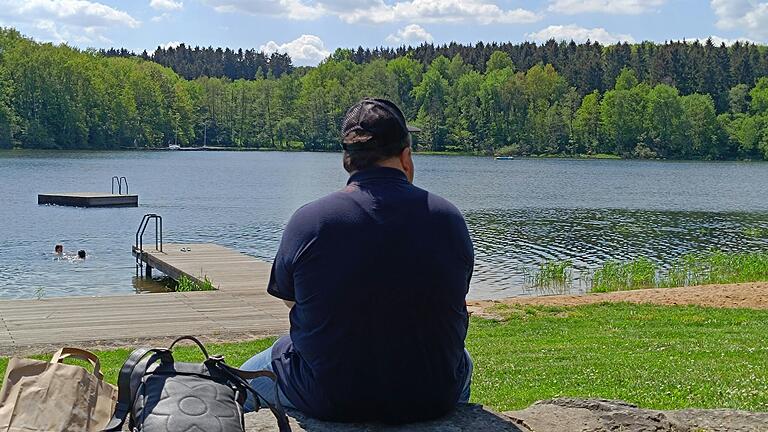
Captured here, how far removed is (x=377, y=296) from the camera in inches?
125

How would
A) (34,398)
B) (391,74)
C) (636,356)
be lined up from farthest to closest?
1. (391,74)
2. (636,356)
3. (34,398)

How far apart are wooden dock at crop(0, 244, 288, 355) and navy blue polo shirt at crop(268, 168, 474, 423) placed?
314 inches

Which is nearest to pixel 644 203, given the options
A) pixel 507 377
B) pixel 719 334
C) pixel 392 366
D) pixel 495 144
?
pixel 719 334

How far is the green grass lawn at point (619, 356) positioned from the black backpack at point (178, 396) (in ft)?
12.0

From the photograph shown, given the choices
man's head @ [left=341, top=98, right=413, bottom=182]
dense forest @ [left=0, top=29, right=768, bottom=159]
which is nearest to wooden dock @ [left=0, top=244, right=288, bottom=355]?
man's head @ [left=341, top=98, right=413, bottom=182]

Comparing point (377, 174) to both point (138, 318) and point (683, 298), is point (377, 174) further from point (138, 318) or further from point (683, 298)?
point (683, 298)

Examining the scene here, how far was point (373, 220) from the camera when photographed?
126 inches

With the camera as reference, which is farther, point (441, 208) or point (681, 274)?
point (681, 274)

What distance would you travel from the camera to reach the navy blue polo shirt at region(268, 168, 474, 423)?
3178mm

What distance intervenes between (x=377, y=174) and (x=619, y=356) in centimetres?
649

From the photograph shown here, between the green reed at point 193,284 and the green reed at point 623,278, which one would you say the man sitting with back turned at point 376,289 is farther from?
the green reed at point 623,278

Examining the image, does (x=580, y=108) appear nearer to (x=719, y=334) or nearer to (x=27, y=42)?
(x=27, y=42)

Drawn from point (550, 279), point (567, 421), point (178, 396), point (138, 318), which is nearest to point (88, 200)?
point (550, 279)

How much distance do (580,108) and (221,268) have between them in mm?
121746
